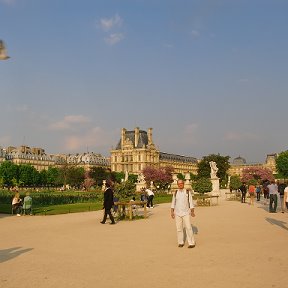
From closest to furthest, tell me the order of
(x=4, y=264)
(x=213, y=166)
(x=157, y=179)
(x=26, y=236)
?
(x=4, y=264) < (x=26, y=236) < (x=213, y=166) < (x=157, y=179)

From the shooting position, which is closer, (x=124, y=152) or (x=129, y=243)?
(x=129, y=243)

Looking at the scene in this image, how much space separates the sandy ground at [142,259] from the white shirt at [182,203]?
35.6 inches

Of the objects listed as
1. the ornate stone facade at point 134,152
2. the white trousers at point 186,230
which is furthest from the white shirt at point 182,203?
the ornate stone facade at point 134,152

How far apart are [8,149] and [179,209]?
15903cm

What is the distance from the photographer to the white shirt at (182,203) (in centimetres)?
1181

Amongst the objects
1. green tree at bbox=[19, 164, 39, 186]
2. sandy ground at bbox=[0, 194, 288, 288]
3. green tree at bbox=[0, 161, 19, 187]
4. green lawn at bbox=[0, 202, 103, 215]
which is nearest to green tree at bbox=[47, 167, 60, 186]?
green tree at bbox=[19, 164, 39, 186]

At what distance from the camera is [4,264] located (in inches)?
362

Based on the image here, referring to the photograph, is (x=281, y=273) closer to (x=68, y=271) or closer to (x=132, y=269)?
(x=132, y=269)

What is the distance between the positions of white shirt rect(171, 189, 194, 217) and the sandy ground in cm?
90

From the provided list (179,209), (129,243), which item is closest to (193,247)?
(179,209)

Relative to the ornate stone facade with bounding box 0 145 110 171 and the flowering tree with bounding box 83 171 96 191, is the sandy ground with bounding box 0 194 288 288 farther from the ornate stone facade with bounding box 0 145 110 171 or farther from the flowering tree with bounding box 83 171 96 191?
the ornate stone facade with bounding box 0 145 110 171

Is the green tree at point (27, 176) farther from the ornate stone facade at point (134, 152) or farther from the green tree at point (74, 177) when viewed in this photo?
the ornate stone facade at point (134, 152)

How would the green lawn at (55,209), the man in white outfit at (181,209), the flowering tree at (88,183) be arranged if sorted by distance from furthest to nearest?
the flowering tree at (88,183) < the green lawn at (55,209) < the man in white outfit at (181,209)

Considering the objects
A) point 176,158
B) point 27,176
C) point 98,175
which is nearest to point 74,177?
point 98,175
